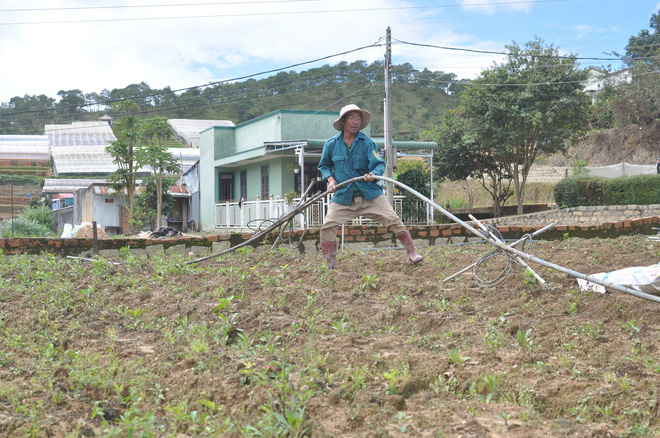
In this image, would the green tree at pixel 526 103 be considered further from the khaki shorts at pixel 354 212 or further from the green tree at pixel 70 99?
the green tree at pixel 70 99

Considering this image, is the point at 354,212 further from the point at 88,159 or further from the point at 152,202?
the point at 88,159

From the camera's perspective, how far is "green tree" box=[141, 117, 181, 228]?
76.9 feet

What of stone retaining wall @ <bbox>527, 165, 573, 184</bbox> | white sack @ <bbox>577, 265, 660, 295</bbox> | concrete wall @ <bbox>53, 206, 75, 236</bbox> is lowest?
white sack @ <bbox>577, 265, 660, 295</bbox>

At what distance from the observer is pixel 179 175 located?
96.7 feet

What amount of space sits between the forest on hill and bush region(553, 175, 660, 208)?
10.1 m

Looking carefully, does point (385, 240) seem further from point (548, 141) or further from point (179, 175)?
point (179, 175)

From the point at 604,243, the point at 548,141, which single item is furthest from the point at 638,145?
the point at 604,243

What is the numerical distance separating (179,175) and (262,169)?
874 centimetres

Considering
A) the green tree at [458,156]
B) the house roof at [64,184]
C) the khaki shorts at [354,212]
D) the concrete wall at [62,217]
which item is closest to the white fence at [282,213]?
the green tree at [458,156]

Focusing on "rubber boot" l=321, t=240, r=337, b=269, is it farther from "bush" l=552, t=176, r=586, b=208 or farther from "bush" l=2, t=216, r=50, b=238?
"bush" l=2, t=216, r=50, b=238

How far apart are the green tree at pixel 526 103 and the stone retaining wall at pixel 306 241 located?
11.8 meters

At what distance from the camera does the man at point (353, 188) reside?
6.34 meters

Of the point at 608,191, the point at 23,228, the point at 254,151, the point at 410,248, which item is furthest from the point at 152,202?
the point at 410,248

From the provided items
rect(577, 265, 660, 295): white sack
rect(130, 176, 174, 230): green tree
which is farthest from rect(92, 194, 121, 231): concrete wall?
rect(577, 265, 660, 295): white sack
